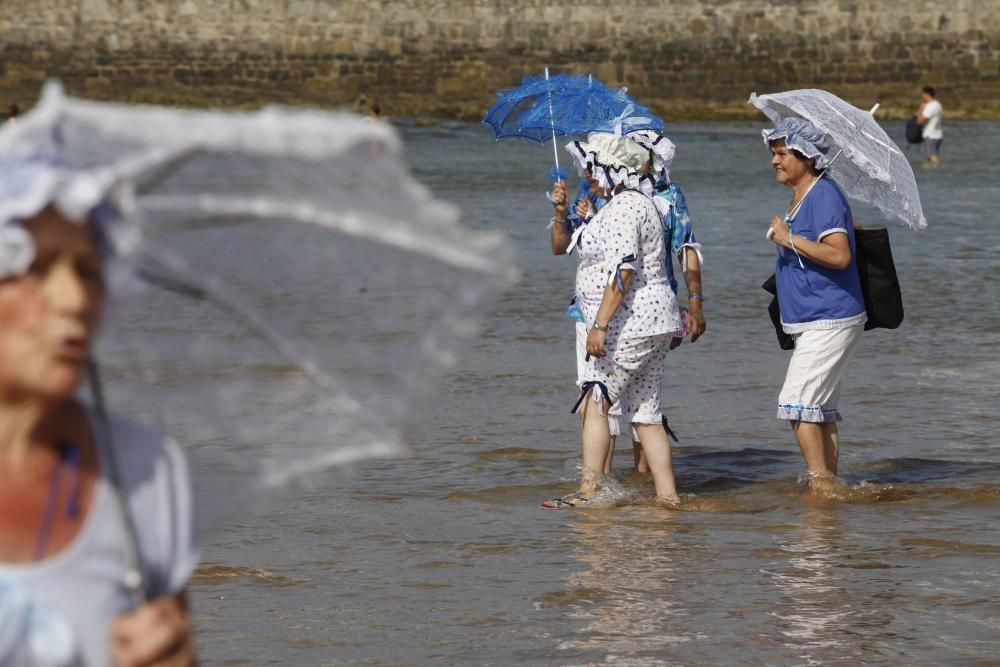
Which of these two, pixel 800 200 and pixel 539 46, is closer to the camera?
pixel 800 200

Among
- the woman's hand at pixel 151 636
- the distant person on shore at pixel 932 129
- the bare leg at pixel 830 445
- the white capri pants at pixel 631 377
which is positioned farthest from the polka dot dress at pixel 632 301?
the distant person on shore at pixel 932 129

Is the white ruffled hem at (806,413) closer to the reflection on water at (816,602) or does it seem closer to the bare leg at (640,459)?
the reflection on water at (816,602)

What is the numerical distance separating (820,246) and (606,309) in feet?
2.65

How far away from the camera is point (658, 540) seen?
21.1 feet

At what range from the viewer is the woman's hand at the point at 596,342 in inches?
260

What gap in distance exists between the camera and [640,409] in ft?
22.5

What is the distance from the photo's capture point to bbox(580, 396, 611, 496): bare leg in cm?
687

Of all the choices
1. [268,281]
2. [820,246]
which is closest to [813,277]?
[820,246]

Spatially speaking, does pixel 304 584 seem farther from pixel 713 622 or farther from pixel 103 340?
pixel 103 340

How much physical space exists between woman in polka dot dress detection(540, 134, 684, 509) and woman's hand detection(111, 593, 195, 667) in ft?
15.7

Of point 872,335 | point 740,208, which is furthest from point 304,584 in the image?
point 740,208

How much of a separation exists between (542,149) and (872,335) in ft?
71.1

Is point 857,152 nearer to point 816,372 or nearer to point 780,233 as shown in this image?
point 780,233

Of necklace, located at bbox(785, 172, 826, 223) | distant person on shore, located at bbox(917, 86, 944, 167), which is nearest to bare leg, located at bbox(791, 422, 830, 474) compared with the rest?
necklace, located at bbox(785, 172, 826, 223)
